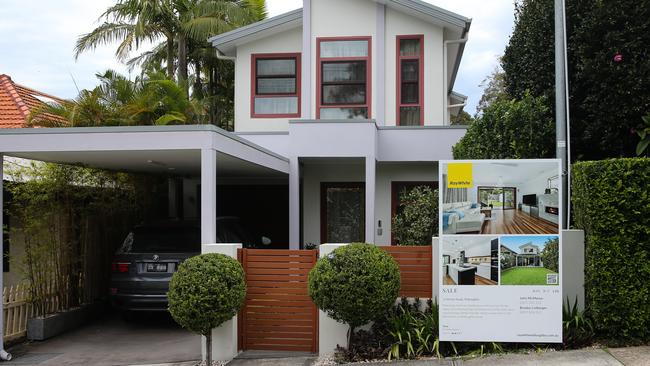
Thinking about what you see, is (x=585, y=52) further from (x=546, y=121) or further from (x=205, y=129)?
(x=205, y=129)

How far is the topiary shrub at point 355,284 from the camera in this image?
694cm

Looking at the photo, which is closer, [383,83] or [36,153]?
[36,153]

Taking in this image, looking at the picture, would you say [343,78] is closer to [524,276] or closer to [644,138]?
[644,138]

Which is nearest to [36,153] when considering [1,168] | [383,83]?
[1,168]

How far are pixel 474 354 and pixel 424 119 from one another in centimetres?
679

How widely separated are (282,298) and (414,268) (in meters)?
1.79

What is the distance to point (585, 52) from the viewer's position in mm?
9891

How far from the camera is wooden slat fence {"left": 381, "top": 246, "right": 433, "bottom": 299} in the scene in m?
7.75

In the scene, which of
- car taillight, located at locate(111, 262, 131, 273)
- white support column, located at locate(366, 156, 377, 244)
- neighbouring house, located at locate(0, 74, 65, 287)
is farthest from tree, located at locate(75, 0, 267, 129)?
car taillight, located at locate(111, 262, 131, 273)

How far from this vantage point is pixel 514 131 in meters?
9.29

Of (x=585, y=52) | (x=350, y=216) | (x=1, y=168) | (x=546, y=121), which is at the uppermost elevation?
(x=585, y=52)

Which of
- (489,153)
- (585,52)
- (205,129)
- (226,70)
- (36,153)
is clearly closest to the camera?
(205,129)

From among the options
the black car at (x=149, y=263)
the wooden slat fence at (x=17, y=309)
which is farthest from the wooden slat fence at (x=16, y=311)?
the black car at (x=149, y=263)

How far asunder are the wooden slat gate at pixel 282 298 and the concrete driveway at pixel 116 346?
1118 mm
